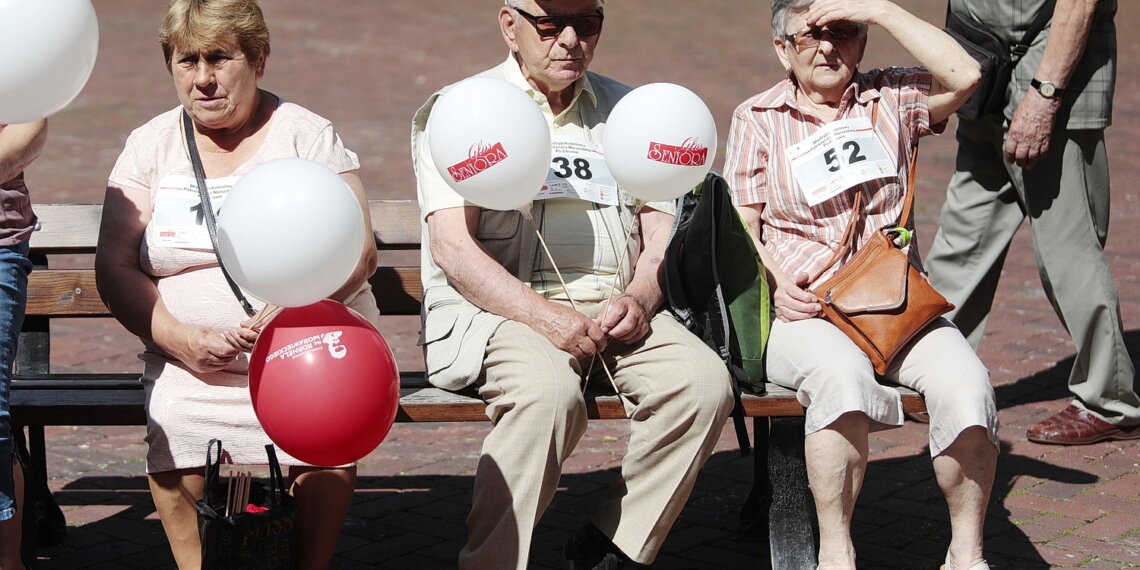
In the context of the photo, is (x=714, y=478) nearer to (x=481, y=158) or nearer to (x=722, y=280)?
(x=722, y=280)

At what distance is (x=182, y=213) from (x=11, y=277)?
0.47m

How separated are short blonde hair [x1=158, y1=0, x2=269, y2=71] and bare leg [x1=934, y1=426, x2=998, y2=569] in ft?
7.22

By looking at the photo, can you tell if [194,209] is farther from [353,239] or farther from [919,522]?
[919,522]

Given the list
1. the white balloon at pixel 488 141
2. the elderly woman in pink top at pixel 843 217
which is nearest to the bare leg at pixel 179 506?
the white balloon at pixel 488 141

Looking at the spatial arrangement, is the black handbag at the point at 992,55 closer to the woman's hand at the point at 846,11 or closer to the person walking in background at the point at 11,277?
the woman's hand at the point at 846,11

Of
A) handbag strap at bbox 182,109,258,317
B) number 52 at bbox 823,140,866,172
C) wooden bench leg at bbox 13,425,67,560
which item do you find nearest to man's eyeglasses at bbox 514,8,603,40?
number 52 at bbox 823,140,866,172

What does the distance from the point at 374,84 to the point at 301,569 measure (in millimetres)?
10303

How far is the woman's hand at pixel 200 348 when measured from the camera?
3428 millimetres

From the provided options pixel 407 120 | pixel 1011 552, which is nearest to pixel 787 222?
pixel 1011 552

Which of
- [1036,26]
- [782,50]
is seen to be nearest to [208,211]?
[782,50]

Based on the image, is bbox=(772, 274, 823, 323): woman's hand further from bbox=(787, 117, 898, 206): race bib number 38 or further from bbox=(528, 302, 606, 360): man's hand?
bbox=(528, 302, 606, 360): man's hand

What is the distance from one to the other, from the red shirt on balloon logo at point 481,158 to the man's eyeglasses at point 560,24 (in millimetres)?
567

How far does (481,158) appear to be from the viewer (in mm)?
3400

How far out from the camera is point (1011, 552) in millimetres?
4004
